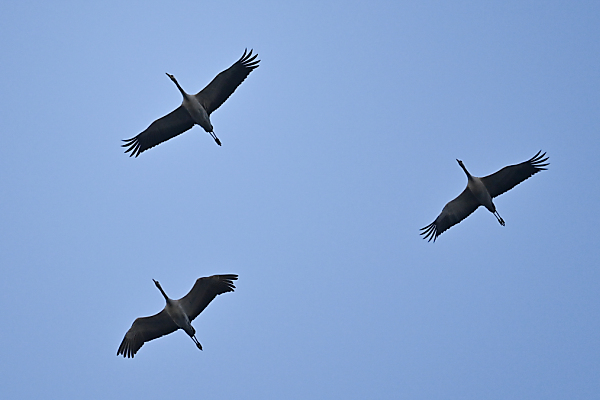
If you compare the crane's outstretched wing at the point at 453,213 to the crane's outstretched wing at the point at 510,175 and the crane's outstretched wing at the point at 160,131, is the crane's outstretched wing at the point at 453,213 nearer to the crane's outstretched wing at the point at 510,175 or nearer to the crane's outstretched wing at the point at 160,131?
the crane's outstretched wing at the point at 510,175

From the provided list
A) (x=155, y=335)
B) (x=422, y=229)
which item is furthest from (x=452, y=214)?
(x=155, y=335)

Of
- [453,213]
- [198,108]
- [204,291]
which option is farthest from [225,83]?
[453,213]

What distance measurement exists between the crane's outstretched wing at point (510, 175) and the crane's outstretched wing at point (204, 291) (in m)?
7.59

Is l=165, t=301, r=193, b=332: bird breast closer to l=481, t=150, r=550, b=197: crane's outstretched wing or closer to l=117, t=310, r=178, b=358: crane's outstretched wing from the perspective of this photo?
l=117, t=310, r=178, b=358: crane's outstretched wing

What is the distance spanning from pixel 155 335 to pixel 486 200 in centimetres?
949

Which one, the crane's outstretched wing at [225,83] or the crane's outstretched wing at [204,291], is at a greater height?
the crane's outstretched wing at [225,83]

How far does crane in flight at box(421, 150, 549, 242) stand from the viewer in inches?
742

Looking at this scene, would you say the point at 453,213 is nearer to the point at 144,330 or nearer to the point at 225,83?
the point at 225,83

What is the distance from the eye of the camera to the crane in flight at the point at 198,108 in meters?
18.4

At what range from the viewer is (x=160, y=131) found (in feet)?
64.6

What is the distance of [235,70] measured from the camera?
18.4m

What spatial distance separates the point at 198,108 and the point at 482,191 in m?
7.99

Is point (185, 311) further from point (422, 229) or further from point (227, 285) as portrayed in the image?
point (422, 229)

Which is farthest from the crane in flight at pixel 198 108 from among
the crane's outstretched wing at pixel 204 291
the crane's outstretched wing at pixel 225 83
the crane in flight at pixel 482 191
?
the crane in flight at pixel 482 191
